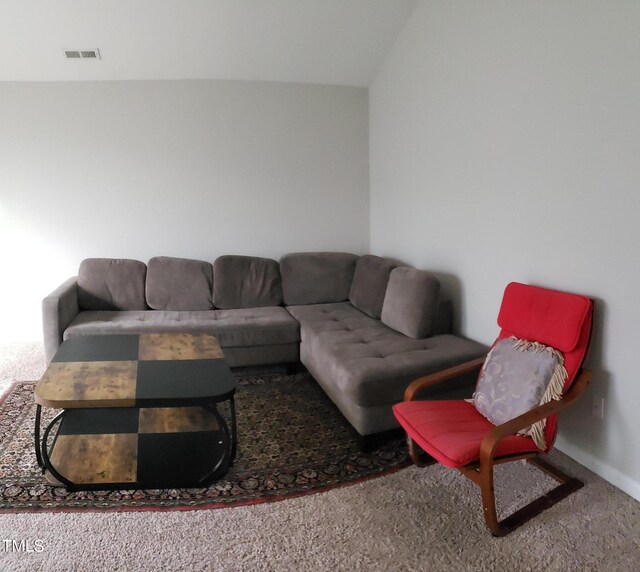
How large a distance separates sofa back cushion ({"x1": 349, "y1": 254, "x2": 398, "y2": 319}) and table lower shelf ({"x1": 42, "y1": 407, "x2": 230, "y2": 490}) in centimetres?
149

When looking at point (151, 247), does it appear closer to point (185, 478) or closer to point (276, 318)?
point (276, 318)

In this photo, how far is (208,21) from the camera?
3467 mm

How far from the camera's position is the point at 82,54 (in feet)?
12.1

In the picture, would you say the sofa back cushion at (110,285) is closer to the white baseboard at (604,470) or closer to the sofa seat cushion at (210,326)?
the sofa seat cushion at (210,326)

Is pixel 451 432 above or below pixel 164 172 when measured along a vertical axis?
below

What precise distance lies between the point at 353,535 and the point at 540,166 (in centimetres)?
191

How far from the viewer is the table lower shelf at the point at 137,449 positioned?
7.18ft

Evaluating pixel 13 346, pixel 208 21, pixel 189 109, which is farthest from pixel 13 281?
pixel 208 21

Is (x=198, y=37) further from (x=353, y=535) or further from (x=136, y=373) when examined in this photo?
(x=353, y=535)

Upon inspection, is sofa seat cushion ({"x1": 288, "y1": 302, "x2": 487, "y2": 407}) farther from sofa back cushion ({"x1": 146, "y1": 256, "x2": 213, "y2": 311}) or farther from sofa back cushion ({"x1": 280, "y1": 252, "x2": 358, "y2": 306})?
sofa back cushion ({"x1": 146, "y1": 256, "x2": 213, "y2": 311})

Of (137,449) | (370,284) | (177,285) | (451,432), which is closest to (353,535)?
(451,432)

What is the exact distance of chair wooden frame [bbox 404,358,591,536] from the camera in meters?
1.81

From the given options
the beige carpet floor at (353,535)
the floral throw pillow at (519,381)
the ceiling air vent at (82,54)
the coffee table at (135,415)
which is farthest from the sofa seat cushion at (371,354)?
the ceiling air vent at (82,54)

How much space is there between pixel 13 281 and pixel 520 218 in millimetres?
4054
